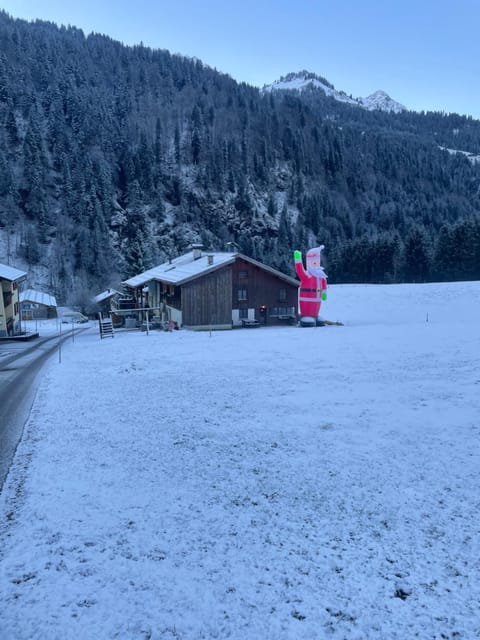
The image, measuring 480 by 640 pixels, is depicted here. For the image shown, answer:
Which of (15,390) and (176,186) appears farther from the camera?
(176,186)

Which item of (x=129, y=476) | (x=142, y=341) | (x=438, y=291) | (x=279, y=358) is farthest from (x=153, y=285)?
(x=129, y=476)

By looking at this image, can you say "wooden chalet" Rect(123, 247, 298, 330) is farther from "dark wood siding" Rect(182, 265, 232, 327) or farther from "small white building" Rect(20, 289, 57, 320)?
"small white building" Rect(20, 289, 57, 320)

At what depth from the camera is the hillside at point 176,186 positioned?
10881 cm

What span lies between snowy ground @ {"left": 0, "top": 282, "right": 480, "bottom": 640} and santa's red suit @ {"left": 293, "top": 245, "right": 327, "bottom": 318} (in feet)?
71.7

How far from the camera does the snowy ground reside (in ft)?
17.2

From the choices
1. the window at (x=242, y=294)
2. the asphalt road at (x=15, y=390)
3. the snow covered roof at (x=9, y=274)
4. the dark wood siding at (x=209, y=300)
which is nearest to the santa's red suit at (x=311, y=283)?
the window at (x=242, y=294)

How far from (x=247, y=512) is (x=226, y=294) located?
107ft

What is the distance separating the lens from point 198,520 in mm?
7281

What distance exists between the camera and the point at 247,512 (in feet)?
24.7

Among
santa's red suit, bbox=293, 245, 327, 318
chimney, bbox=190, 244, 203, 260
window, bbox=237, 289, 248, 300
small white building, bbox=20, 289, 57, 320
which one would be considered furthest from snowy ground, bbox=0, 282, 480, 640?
small white building, bbox=20, 289, 57, 320

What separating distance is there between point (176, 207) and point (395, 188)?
106 m

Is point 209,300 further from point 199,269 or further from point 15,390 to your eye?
point 15,390

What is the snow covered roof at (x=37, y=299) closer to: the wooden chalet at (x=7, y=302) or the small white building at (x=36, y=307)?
the small white building at (x=36, y=307)

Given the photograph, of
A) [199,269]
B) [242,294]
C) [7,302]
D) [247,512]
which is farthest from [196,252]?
[247,512]
